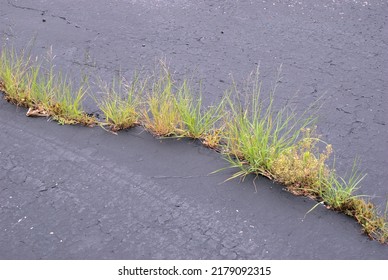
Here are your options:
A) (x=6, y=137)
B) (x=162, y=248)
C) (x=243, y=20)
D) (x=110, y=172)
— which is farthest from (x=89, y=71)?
(x=162, y=248)

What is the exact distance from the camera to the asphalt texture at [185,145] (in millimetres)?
3117

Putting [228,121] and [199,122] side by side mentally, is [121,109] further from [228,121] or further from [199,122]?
[228,121]

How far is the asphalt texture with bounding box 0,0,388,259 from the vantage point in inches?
123

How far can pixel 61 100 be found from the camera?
412 cm

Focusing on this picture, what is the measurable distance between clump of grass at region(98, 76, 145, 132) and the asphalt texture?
8cm

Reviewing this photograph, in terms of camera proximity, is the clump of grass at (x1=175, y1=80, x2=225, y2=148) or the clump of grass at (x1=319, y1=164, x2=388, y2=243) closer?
the clump of grass at (x1=319, y1=164, x2=388, y2=243)

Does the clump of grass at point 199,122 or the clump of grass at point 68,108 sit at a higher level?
the clump of grass at point 199,122

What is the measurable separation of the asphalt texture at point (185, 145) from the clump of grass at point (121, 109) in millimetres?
77

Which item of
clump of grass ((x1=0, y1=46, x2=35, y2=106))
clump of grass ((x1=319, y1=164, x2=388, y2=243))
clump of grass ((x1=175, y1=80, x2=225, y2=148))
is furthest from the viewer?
clump of grass ((x1=0, y1=46, x2=35, y2=106))

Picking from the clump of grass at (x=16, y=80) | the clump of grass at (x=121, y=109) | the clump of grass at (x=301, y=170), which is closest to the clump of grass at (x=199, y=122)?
the clump of grass at (x=121, y=109)

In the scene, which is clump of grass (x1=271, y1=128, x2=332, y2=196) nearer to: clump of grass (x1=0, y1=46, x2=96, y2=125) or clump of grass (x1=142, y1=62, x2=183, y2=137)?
clump of grass (x1=142, y1=62, x2=183, y2=137)

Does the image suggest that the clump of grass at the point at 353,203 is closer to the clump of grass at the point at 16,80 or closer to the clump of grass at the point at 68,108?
the clump of grass at the point at 68,108

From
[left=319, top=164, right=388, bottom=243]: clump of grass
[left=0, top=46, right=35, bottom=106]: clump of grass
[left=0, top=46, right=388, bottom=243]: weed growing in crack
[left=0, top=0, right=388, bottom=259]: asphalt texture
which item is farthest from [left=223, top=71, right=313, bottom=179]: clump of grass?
[left=0, top=46, right=35, bottom=106]: clump of grass
